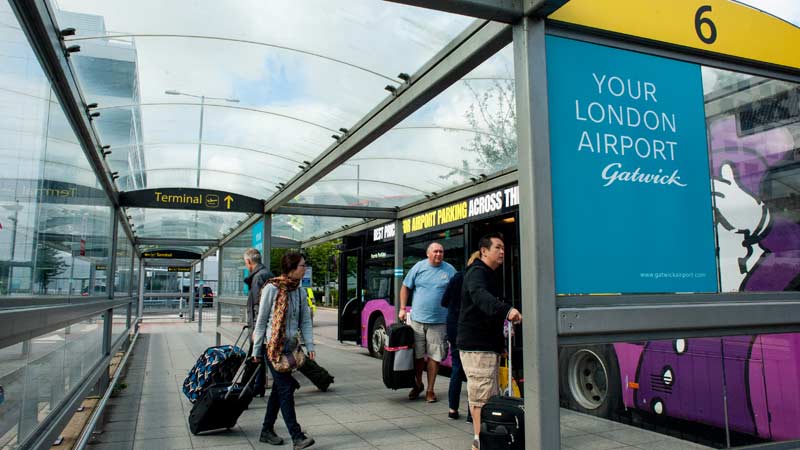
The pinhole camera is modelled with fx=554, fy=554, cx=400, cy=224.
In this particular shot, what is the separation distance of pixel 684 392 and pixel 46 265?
4617 mm

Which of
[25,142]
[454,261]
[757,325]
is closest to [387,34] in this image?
[25,142]

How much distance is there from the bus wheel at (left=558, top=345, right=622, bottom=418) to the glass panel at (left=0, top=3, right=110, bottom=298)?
4.06m

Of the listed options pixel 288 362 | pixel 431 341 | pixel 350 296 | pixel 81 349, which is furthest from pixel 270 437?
pixel 350 296

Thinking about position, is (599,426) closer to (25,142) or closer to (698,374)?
(698,374)

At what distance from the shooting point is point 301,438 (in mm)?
4324

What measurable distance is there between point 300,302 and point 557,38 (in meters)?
2.99

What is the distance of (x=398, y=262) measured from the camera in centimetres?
934

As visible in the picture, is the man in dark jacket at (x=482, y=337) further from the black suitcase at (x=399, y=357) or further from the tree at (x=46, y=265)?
the tree at (x=46, y=265)

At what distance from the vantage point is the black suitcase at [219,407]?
477 cm

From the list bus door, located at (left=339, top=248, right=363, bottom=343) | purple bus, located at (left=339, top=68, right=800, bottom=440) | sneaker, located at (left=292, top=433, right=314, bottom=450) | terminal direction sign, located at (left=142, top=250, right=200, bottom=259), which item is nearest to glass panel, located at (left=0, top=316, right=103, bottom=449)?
sneaker, located at (left=292, top=433, right=314, bottom=450)

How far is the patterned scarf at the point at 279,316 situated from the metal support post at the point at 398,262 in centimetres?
464

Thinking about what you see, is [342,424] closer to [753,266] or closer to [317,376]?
[317,376]

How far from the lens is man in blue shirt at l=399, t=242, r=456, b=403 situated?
607 centimetres

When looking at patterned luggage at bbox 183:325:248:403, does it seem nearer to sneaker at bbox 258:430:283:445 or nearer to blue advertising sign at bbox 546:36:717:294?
sneaker at bbox 258:430:283:445
